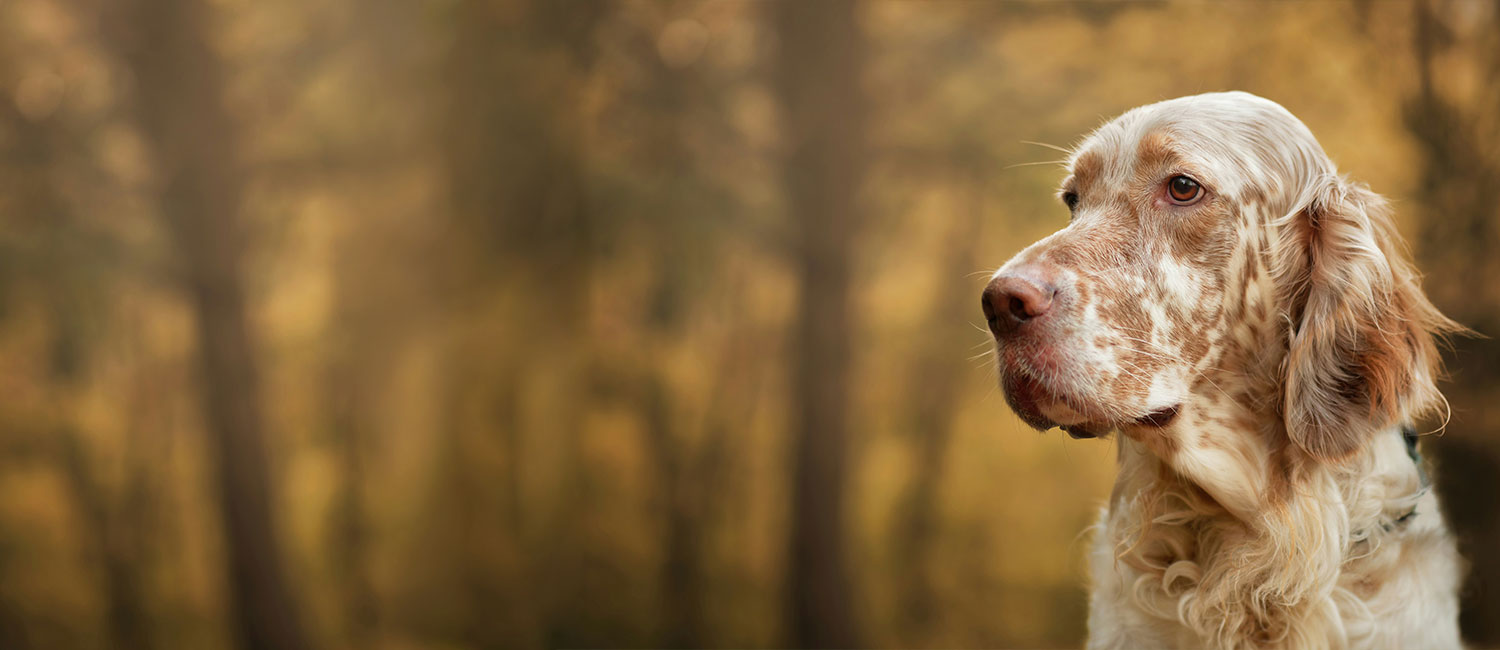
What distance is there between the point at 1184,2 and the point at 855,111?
1.12 meters

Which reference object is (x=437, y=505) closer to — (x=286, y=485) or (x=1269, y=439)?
(x=286, y=485)

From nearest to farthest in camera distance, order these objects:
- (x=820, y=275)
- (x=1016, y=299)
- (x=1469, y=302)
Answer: (x=1016, y=299) < (x=1469, y=302) < (x=820, y=275)

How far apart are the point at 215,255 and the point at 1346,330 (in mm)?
2778

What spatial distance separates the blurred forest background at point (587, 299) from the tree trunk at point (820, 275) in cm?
1

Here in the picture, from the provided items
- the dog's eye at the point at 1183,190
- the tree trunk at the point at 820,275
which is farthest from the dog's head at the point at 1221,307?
the tree trunk at the point at 820,275

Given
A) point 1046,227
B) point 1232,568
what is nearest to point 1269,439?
point 1232,568

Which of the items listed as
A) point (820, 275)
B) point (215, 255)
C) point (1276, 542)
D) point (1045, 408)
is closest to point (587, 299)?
point (820, 275)

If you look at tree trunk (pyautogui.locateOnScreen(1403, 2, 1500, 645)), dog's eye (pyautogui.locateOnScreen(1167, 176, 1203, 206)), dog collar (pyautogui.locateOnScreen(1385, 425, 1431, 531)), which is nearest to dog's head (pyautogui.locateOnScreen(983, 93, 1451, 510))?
dog's eye (pyautogui.locateOnScreen(1167, 176, 1203, 206))

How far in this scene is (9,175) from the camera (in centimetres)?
233

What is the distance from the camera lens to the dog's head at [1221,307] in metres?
1.10

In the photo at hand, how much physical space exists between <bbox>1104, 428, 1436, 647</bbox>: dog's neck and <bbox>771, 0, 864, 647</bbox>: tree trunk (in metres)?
2.19

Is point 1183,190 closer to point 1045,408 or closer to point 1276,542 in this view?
point 1045,408

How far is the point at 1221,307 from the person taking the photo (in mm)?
1155

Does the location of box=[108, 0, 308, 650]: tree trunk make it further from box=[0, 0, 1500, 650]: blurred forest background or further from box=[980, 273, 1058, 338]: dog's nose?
box=[980, 273, 1058, 338]: dog's nose
